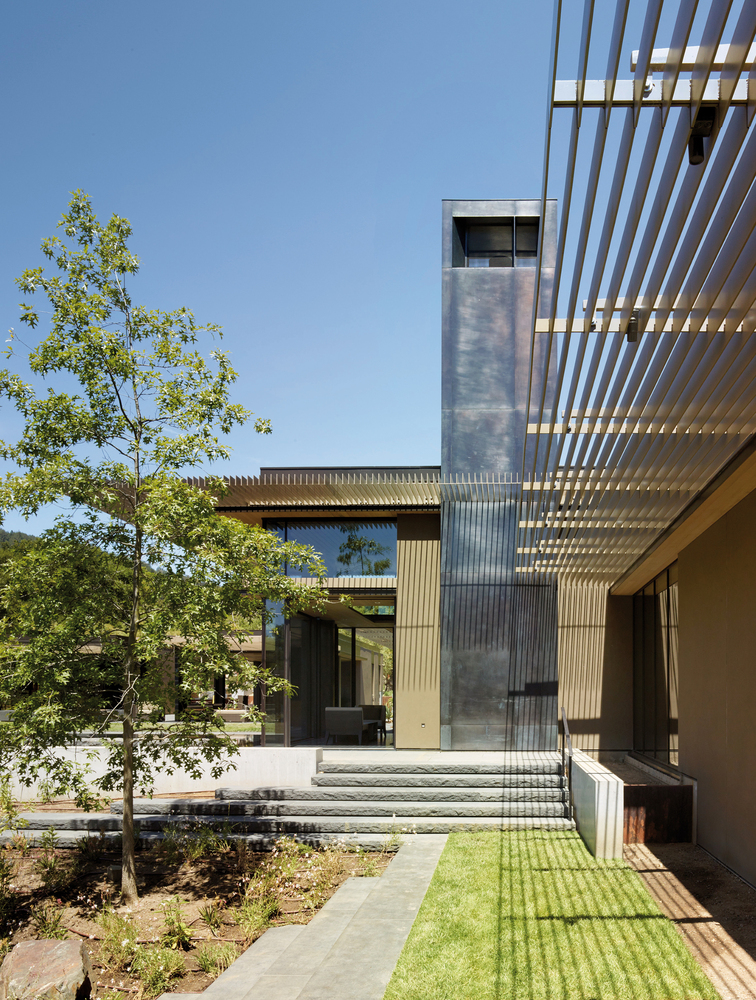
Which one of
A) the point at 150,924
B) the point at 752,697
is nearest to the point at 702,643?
the point at 752,697

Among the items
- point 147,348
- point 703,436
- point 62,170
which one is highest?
point 62,170

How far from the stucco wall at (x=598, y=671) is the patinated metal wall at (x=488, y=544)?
1.40ft

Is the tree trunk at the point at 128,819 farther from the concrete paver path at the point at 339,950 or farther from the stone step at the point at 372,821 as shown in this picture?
the concrete paver path at the point at 339,950

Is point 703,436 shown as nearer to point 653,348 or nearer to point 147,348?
point 653,348

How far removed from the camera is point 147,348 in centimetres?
834

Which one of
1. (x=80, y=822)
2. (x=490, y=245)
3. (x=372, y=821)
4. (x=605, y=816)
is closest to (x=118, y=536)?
(x=80, y=822)

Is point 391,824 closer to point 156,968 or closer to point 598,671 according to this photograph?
point 156,968

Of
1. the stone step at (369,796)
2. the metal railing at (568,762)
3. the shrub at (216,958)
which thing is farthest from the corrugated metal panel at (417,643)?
the shrub at (216,958)

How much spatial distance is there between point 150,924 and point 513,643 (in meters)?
8.03

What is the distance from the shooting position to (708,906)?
6.58m

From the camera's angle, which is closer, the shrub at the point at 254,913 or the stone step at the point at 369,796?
the shrub at the point at 254,913

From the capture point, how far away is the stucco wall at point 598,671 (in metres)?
13.7

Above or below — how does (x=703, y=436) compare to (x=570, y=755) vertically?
above

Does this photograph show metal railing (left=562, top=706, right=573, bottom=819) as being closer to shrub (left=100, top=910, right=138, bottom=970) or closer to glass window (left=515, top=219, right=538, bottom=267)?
shrub (left=100, top=910, right=138, bottom=970)
